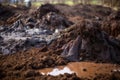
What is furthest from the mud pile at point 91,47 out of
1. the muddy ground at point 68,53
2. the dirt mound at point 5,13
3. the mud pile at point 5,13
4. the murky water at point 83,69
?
the dirt mound at point 5,13

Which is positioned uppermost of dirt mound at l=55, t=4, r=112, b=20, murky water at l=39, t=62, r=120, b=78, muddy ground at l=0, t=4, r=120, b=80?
muddy ground at l=0, t=4, r=120, b=80

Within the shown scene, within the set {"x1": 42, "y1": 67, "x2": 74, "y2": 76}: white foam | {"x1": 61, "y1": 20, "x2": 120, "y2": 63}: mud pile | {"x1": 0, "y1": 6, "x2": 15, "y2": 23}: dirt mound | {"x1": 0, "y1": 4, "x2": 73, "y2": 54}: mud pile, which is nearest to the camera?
{"x1": 42, "y1": 67, "x2": 74, "y2": 76}: white foam

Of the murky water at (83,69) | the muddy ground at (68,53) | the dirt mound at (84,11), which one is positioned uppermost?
the muddy ground at (68,53)

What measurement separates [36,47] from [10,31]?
4.93 m

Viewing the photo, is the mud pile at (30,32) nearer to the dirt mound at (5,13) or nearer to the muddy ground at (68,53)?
the muddy ground at (68,53)

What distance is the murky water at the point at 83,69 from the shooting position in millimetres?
11617

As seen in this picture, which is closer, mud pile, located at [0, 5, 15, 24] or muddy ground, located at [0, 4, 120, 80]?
muddy ground, located at [0, 4, 120, 80]

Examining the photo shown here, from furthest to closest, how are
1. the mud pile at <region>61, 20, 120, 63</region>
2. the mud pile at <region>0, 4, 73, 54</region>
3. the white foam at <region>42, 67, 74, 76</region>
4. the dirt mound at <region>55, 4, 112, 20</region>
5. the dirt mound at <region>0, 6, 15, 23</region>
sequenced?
the dirt mound at <region>55, 4, 112, 20</region> → the dirt mound at <region>0, 6, 15, 23</region> → the mud pile at <region>0, 4, 73, 54</region> → the mud pile at <region>61, 20, 120, 63</region> → the white foam at <region>42, 67, 74, 76</region>

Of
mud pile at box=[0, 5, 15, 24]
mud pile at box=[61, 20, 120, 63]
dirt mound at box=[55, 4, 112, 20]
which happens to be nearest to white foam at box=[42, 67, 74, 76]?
mud pile at box=[61, 20, 120, 63]

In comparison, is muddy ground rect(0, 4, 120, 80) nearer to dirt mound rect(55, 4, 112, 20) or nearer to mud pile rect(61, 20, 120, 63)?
mud pile rect(61, 20, 120, 63)

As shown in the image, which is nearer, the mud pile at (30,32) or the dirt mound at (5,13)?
the mud pile at (30,32)

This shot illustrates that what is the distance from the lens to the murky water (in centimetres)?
1162

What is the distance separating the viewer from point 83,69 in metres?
12.0

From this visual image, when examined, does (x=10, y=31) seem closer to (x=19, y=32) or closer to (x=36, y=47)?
(x=19, y=32)
